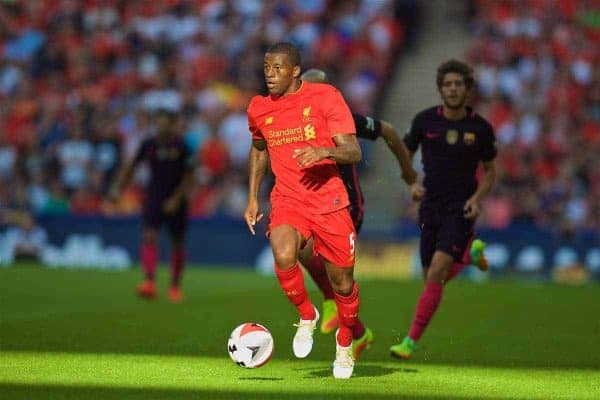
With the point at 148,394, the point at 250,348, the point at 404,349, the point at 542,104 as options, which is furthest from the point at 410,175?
the point at 542,104

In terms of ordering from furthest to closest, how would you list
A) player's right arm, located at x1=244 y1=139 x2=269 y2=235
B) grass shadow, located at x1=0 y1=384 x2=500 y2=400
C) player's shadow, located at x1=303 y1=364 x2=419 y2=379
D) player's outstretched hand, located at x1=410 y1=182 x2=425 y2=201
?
player's outstretched hand, located at x1=410 y1=182 x2=425 y2=201, player's right arm, located at x1=244 y1=139 x2=269 y2=235, player's shadow, located at x1=303 y1=364 x2=419 y2=379, grass shadow, located at x1=0 y1=384 x2=500 y2=400

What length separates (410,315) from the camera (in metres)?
13.3

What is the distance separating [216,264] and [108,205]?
2190 mm

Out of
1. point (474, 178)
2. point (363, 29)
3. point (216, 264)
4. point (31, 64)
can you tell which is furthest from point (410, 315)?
point (31, 64)

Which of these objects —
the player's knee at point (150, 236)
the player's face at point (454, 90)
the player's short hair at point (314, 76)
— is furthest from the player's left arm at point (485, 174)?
the player's knee at point (150, 236)

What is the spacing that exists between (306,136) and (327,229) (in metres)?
0.58

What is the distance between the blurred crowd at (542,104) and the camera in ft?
67.0

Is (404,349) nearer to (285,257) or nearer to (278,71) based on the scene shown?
(285,257)

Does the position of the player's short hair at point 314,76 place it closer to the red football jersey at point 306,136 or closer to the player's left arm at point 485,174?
the player's left arm at point 485,174

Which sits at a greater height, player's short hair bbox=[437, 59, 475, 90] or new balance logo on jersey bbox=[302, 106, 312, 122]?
player's short hair bbox=[437, 59, 475, 90]

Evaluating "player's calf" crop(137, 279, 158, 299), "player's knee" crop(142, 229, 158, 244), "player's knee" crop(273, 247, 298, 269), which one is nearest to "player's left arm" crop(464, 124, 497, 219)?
"player's knee" crop(273, 247, 298, 269)

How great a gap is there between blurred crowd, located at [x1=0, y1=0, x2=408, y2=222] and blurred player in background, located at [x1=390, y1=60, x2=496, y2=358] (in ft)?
37.5

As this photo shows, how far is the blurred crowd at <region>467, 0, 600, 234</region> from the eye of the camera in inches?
804

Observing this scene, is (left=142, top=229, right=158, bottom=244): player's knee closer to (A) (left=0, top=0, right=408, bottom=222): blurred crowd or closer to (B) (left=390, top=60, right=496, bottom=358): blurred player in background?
(A) (left=0, top=0, right=408, bottom=222): blurred crowd
